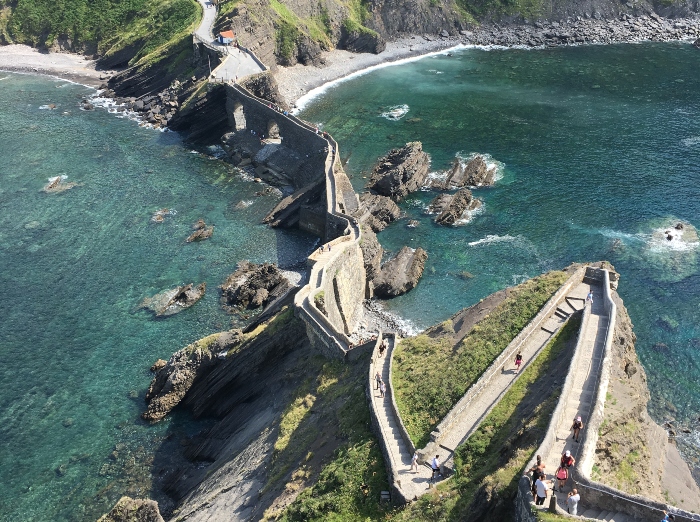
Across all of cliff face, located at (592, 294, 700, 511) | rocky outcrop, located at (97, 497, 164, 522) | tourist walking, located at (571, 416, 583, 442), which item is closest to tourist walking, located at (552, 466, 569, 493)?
cliff face, located at (592, 294, 700, 511)

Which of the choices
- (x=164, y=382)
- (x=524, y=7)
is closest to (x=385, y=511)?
(x=164, y=382)

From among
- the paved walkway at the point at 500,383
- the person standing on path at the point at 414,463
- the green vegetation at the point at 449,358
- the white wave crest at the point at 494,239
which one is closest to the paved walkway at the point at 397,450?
the person standing on path at the point at 414,463

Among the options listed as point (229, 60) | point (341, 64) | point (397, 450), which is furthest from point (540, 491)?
point (341, 64)

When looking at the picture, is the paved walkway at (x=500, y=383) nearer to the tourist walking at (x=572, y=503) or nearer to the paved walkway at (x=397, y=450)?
the paved walkway at (x=397, y=450)

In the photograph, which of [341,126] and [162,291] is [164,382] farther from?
[341,126]

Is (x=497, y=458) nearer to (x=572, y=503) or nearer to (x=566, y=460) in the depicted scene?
(x=566, y=460)
